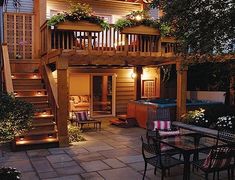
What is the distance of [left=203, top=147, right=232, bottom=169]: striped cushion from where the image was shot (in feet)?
16.5

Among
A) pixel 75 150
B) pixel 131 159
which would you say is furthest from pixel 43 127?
pixel 131 159

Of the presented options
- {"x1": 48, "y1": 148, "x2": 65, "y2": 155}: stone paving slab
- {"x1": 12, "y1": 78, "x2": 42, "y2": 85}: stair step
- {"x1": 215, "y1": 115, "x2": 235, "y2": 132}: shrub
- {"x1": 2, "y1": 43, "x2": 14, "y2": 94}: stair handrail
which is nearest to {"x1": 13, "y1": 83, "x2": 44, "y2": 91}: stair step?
{"x1": 12, "y1": 78, "x2": 42, "y2": 85}: stair step

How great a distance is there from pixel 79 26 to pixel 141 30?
7.21ft

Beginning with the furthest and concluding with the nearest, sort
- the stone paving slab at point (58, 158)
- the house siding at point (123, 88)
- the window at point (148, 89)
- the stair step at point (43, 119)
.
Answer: the window at point (148, 89), the house siding at point (123, 88), the stair step at point (43, 119), the stone paving slab at point (58, 158)

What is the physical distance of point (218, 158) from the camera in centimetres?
505

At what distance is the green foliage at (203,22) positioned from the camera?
431 cm

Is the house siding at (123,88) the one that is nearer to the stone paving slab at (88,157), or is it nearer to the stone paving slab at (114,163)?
the stone paving slab at (88,157)

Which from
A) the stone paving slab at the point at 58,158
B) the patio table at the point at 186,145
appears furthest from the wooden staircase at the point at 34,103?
the patio table at the point at 186,145

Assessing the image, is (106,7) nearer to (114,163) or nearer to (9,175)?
(114,163)

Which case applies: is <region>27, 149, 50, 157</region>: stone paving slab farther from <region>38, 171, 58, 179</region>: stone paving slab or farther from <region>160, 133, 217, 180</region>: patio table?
<region>160, 133, 217, 180</region>: patio table

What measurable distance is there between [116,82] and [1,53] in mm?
5546

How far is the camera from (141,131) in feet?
36.3

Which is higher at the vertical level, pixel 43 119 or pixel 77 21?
pixel 77 21

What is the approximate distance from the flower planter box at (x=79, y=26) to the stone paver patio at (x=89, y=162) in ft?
11.2
